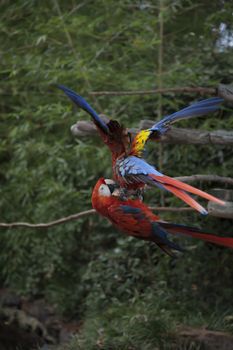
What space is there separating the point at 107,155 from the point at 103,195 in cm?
220

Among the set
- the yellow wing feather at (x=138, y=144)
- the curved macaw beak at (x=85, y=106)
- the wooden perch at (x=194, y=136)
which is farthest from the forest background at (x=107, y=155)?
the curved macaw beak at (x=85, y=106)

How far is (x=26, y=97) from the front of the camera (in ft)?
15.1

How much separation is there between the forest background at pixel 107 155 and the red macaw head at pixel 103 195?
1691 millimetres

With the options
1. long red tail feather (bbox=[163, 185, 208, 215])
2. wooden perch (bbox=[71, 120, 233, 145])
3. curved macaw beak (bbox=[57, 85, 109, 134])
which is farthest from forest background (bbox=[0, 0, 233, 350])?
long red tail feather (bbox=[163, 185, 208, 215])

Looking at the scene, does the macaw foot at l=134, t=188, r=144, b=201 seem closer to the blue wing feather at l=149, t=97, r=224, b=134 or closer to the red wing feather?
the red wing feather

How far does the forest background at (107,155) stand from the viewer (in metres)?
3.78

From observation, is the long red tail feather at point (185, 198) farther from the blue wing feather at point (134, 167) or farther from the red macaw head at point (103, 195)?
the red macaw head at point (103, 195)

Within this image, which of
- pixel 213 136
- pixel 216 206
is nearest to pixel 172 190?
pixel 216 206

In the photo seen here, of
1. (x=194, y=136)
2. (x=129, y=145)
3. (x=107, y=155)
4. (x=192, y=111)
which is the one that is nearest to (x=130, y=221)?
(x=129, y=145)

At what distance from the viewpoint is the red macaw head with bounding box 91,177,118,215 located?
1903mm

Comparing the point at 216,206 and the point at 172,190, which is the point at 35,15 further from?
the point at 172,190

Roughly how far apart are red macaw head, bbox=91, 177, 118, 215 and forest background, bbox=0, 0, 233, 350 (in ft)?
5.55

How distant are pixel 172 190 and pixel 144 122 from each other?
1055mm

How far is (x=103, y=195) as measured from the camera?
191 centimetres
